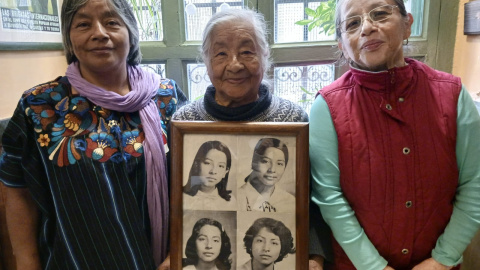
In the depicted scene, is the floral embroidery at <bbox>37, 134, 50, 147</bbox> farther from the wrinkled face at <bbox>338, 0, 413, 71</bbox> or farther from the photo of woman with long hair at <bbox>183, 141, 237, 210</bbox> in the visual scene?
the wrinkled face at <bbox>338, 0, 413, 71</bbox>

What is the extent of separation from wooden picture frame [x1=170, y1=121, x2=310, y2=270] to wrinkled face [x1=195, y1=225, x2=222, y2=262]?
0.09ft

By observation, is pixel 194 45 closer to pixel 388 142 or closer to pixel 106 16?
pixel 106 16

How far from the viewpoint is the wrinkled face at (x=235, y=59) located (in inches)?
45.8

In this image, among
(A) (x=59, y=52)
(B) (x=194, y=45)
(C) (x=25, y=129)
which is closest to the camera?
(C) (x=25, y=129)

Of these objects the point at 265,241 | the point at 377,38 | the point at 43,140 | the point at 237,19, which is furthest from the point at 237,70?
the point at 43,140

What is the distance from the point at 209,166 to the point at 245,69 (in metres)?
0.35

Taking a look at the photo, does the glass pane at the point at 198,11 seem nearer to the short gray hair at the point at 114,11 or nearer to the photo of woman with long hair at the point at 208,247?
the short gray hair at the point at 114,11

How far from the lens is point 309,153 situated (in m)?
1.16

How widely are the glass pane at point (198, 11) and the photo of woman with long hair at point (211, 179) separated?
42.8 inches

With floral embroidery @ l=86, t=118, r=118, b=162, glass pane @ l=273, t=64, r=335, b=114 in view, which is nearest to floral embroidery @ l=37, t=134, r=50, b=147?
floral embroidery @ l=86, t=118, r=118, b=162

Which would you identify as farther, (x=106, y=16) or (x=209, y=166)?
(x=106, y=16)

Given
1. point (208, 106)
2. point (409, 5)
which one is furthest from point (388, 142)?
point (409, 5)

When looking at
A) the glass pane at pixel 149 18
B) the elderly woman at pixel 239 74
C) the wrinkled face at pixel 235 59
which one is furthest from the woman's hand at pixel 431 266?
the glass pane at pixel 149 18

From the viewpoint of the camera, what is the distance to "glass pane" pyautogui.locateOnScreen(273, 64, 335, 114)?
1.98 m
